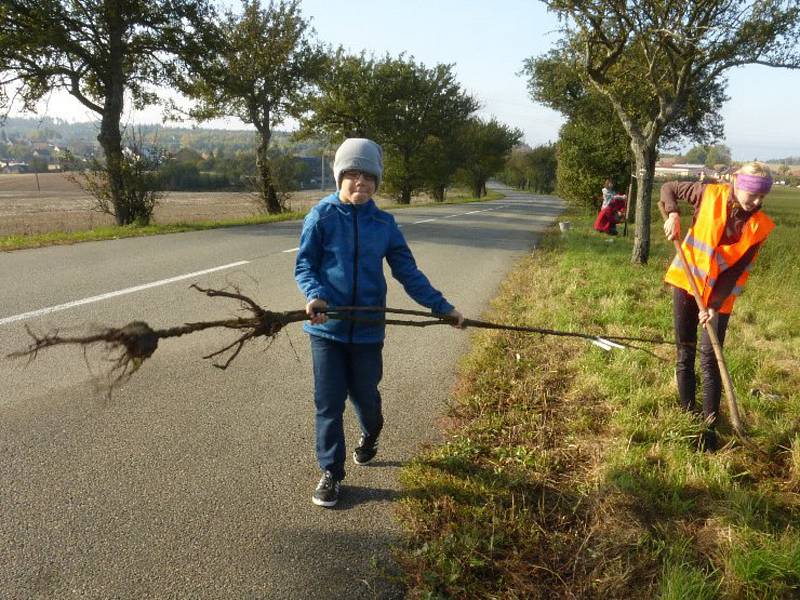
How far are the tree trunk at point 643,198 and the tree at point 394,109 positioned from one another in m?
23.3

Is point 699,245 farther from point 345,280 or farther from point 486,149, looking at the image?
point 486,149

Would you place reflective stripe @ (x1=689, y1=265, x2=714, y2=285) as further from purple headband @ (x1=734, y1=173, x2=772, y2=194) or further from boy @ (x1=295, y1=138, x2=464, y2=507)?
boy @ (x1=295, y1=138, x2=464, y2=507)

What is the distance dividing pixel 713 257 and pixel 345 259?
2.40 metres

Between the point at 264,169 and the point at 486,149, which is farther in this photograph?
the point at 486,149

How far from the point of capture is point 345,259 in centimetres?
261

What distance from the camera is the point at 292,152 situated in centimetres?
2083

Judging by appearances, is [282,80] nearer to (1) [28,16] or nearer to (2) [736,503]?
(1) [28,16]

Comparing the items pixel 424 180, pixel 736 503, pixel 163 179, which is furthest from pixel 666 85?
pixel 424 180

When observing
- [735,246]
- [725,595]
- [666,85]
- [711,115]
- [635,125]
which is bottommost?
[725,595]

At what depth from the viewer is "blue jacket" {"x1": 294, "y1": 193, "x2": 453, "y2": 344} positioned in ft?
8.54

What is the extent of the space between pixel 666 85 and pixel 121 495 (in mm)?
10116

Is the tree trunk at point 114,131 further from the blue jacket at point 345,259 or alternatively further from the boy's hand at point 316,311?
the boy's hand at point 316,311

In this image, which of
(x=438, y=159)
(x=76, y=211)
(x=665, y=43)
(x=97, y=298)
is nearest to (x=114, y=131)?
(x=97, y=298)

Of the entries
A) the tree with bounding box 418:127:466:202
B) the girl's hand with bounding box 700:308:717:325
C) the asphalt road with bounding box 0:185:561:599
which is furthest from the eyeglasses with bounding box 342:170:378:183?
the tree with bounding box 418:127:466:202
